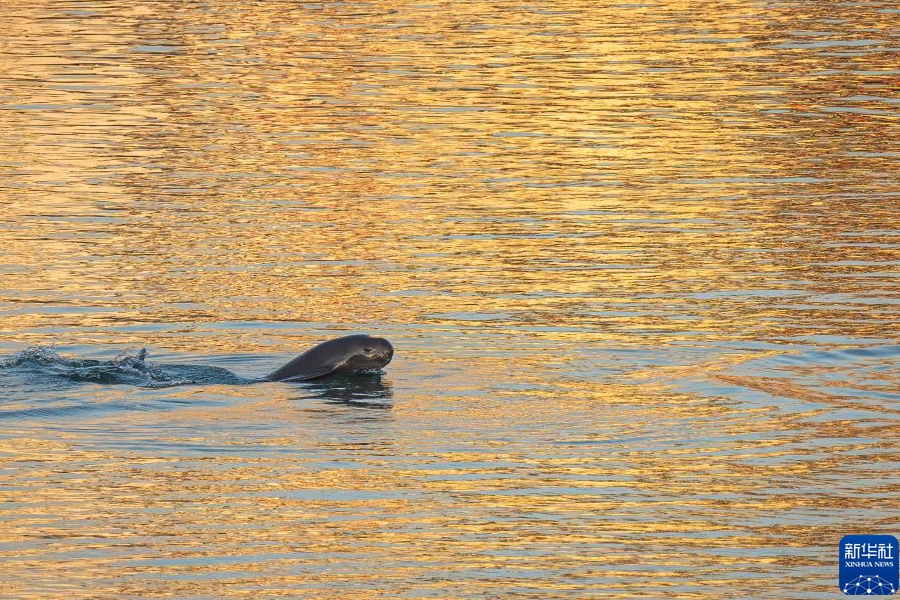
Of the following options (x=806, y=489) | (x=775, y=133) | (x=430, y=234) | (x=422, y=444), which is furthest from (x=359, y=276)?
(x=775, y=133)

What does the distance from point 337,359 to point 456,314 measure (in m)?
2.40

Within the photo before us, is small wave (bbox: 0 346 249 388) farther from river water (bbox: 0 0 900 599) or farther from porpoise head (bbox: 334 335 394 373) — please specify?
porpoise head (bbox: 334 335 394 373)

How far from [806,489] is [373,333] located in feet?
18.4

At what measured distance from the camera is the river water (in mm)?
12125

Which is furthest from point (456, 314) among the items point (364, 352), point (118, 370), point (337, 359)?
point (118, 370)

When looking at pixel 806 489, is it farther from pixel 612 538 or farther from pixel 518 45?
pixel 518 45

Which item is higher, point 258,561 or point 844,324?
point 844,324

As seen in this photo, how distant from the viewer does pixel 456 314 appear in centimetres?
1822

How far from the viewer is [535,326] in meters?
17.8

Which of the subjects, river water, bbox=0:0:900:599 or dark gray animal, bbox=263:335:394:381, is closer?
river water, bbox=0:0:900:599

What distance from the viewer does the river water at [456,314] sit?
477 inches

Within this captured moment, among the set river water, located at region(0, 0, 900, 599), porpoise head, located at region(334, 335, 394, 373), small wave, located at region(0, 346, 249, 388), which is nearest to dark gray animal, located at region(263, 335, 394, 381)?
porpoise head, located at region(334, 335, 394, 373)

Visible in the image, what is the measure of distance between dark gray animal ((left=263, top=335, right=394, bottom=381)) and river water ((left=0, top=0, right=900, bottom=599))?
0.20 metres

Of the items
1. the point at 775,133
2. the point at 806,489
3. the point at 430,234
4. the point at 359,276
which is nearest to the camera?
the point at 806,489
